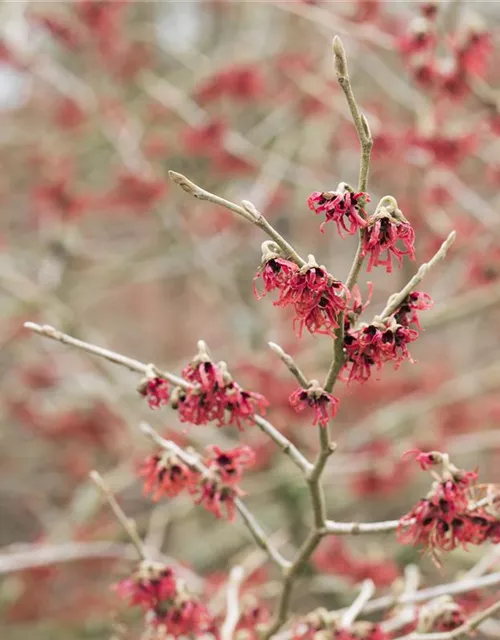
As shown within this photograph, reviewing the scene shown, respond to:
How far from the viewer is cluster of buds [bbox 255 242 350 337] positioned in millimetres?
1171

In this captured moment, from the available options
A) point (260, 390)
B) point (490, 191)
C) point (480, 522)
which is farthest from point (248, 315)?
point (490, 191)

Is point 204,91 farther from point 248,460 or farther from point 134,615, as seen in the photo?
point 248,460

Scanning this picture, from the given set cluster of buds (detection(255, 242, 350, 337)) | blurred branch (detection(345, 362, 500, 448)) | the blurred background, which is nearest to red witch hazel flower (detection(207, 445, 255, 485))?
cluster of buds (detection(255, 242, 350, 337))

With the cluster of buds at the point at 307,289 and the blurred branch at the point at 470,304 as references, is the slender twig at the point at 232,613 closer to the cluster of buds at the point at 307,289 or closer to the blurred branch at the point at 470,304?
the cluster of buds at the point at 307,289

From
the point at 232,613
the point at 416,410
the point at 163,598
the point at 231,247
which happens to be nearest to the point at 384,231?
the point at 163,598

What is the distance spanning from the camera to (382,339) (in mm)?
1226

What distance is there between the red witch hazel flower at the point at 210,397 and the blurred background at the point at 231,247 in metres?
1.26

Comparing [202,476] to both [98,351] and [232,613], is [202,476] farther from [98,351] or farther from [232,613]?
[232,613]

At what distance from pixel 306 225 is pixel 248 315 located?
89.0 inches

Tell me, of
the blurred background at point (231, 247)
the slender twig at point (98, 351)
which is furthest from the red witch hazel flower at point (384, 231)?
the blurred background at point (231, 247)

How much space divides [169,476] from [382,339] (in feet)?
1.84

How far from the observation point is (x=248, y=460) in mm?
1569

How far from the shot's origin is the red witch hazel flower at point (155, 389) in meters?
1.42

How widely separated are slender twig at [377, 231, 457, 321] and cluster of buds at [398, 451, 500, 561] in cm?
29
